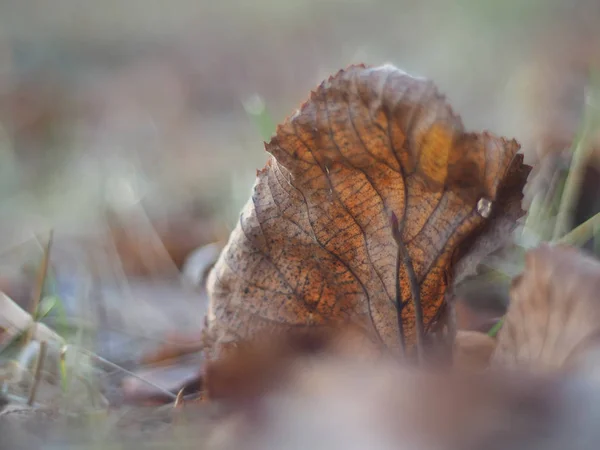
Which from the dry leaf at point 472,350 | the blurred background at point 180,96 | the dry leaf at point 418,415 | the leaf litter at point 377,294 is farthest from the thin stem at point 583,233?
the dry leaf at point 418,415

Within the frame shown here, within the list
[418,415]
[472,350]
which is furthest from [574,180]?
[418,415]

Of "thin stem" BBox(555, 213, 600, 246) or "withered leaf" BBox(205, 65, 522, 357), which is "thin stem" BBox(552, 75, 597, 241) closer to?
"thin stem" BBox(555, 213, 600, 246)

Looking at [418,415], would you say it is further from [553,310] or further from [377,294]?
[377,294]

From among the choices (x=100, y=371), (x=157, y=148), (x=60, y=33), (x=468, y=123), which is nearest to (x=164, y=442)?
(x=100, y=371)

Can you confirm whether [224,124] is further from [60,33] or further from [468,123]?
[60,33]

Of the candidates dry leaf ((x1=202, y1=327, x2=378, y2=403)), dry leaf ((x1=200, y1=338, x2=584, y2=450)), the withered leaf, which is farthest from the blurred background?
dry leaf ((x1=200, y1=338, x2=584, y2=450))

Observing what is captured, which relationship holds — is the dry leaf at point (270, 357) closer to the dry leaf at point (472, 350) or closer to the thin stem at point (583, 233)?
the dry leaf at point (472, 350)
